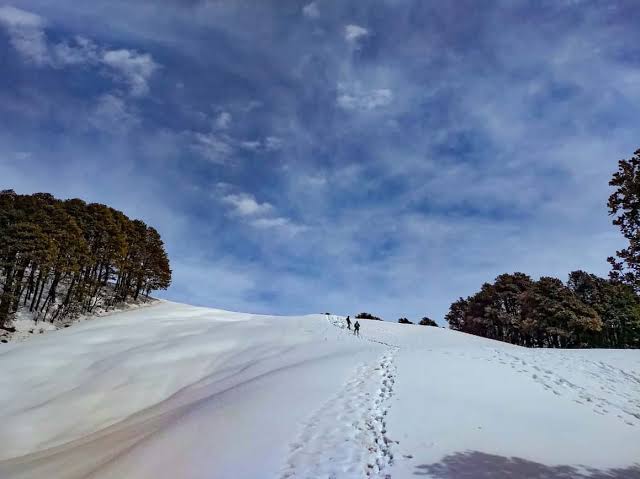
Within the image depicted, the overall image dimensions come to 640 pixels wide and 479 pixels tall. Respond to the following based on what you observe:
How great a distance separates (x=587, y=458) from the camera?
827 centimetres

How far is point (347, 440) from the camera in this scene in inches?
360

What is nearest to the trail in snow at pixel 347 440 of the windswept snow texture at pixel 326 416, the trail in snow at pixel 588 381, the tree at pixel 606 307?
the windswept snow texture at pixel 326 416

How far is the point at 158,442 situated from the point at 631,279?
13.4 meters

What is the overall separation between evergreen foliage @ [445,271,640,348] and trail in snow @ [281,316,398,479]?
46959mm

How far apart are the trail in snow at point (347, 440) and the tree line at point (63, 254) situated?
113 ft

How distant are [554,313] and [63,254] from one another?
6080 centimetres

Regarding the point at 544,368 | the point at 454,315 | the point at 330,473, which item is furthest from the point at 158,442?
the point at 454,315

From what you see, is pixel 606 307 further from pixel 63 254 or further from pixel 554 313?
pixel 63 254

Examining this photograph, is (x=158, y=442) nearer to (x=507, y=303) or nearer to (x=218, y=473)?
(x=218, y=473)

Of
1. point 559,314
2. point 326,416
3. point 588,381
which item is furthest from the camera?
point 559,314

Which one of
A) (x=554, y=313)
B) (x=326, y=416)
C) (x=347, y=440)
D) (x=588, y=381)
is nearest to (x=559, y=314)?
(x=554, y=313)

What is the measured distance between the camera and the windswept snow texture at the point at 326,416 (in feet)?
26.9

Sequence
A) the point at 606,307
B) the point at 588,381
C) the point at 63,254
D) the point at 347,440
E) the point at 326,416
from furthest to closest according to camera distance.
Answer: the point at 606,307
the point at 63,254
the point at 588,381
the point at 326,416
the point at 347,440

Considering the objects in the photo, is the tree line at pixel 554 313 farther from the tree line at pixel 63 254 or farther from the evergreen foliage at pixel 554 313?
the tree line at pixel 63 254
